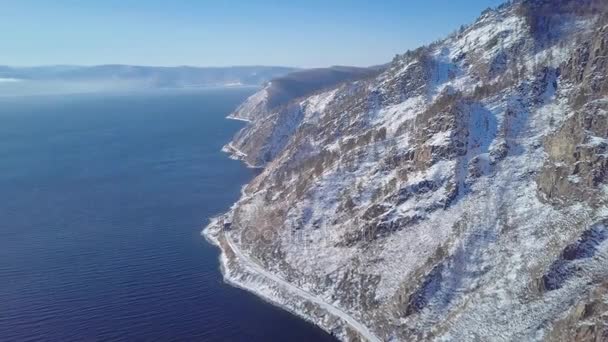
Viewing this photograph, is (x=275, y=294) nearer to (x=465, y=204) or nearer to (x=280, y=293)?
(x=280, y=293)

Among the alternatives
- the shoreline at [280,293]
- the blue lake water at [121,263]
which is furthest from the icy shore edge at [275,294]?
the blue lake water at [121,263]

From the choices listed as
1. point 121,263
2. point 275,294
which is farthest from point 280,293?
point 121,263

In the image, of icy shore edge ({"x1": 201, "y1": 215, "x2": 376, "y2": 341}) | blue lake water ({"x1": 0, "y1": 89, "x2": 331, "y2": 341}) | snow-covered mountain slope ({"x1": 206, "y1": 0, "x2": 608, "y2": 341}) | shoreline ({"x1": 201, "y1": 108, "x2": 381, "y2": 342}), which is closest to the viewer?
snow-covered mountain slope ({"x1": 206, "y1": 0, "x2": 608, "y2": 341})

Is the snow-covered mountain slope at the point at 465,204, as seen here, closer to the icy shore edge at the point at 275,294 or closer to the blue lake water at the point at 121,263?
the icy shore edge at the point at 275,294

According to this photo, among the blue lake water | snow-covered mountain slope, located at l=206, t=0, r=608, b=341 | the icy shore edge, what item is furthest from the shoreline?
the blue lake water

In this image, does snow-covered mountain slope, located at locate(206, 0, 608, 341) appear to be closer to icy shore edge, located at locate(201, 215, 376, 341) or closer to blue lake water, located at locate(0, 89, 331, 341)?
icy shore edge, located at locate(201, 215, 376, 341)

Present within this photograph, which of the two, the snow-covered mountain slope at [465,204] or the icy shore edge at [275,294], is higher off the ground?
the snow-covered mountain slope at [465,204]

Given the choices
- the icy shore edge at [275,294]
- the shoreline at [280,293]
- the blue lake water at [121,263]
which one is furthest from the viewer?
the icy shore edge at [275,294]

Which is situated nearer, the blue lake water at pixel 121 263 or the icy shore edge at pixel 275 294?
the blue lake water at pixel 121 263
